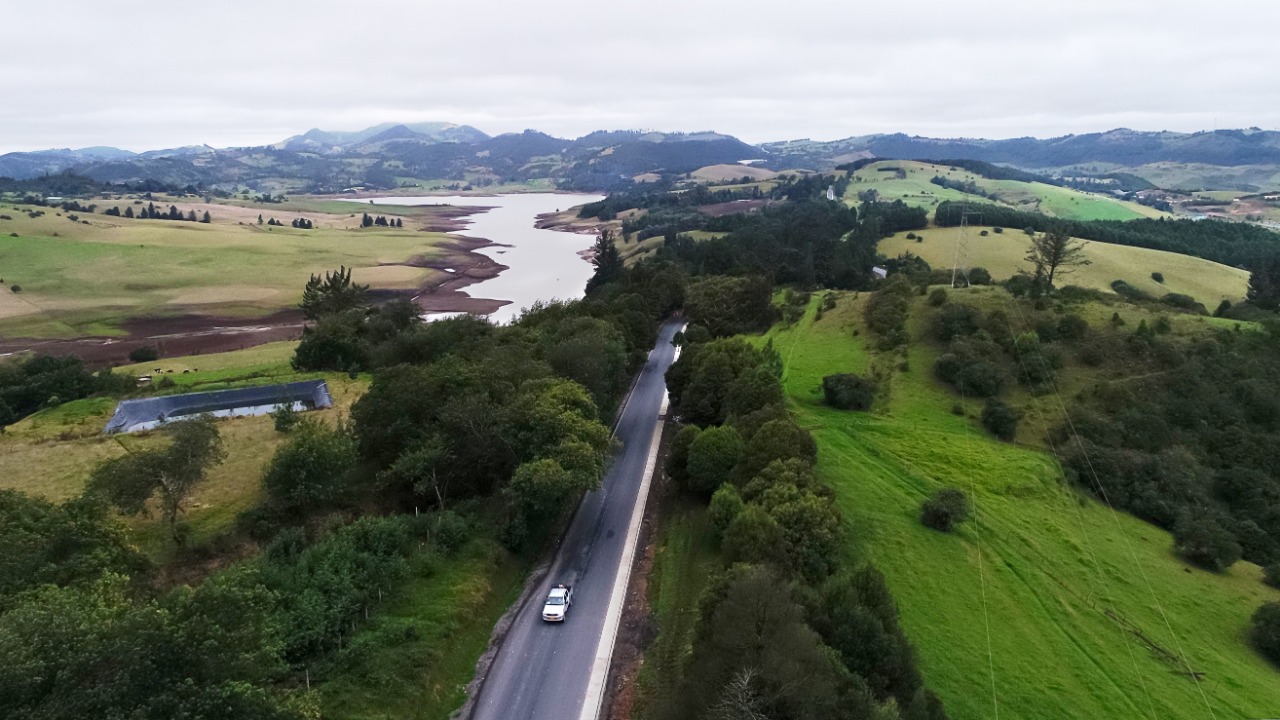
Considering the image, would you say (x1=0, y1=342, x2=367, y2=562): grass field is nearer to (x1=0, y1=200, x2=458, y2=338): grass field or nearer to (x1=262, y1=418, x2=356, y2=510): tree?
(x1=262, y1=418, x2=356, y2=510): tree

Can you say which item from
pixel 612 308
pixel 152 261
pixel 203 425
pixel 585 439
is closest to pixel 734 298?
pixel 612 308

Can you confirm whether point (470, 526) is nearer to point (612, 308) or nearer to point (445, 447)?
point (445, 447)

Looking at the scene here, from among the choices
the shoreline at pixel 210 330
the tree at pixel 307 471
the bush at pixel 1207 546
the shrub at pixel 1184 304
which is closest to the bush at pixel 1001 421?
the bush at pixel 1207 546

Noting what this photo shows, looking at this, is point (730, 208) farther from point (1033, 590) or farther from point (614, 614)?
point (614, 614)

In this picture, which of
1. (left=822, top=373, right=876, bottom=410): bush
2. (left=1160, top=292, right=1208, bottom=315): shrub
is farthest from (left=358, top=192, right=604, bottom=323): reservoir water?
(left=1160, top=292, right=1208, bottom=315): shrub

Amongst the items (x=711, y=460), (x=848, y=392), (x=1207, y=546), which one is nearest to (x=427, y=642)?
(x=711, y=460)

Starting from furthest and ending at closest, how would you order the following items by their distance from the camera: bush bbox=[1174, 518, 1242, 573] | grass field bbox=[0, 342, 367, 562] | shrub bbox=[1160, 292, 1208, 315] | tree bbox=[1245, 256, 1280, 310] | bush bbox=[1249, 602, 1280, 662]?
tree bbox=[1245, 256, 1280, 310] < shrub bbox=[1160, 292, 1208, 315] < bush bbox=[1174, 518, 1242, 573] < grass field bbox=[0, 342, 367, 562] < bush bbox=[1249, 602, 1280, 662]
